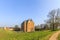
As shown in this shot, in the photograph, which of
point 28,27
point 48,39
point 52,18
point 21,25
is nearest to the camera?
point 48,39

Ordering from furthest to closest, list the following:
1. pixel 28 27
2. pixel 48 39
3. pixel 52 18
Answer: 1. pixel 28 27
2. pixel 52 18
3. pixel 48 39

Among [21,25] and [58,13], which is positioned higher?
[58,13]

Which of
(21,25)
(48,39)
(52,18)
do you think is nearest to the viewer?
(48,39)

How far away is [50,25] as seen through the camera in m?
78.1

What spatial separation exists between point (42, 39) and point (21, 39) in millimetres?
4841

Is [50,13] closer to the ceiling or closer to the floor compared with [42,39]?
closer to the ceiling

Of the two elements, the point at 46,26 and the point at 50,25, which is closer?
the point at 50,25

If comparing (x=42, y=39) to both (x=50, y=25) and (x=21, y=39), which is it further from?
(x=50, y=25)

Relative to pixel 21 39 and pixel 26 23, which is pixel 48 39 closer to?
pixel 21 39

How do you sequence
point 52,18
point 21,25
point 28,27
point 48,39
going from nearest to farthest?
1. point 48,39
2. point 52,18
3. point 28,27
4. point 21,25

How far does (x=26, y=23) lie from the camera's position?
272ft

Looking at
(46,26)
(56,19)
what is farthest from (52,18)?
(46,26)

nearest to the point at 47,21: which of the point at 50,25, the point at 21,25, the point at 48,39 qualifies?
the point at 50,25

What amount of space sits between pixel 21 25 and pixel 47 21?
16.9 m
